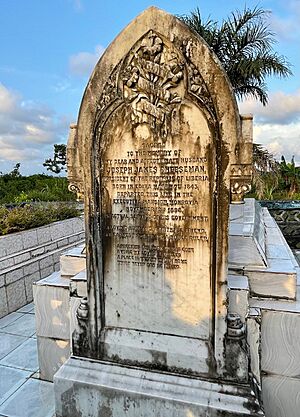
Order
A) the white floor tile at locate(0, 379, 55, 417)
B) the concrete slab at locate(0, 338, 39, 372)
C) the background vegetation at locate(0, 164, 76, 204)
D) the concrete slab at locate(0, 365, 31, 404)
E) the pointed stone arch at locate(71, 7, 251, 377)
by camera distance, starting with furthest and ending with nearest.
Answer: the background vegetation at locate(0, 164, 76, 204)
the concrete slab at locate(0, 338, 39, 372)
the concrete slab at locate(0, 365, 31, 404)
the white floor tile at locate(0, 379, 55, 417)
the pointed stone arch at locate(71, 7, 251, 377)

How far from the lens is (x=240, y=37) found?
10.1 meters

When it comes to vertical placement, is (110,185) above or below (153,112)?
below

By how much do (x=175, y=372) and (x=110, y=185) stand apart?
1.42 metres

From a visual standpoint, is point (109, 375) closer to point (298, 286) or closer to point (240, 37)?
point (298, 286)

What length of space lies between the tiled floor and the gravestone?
1.26ft

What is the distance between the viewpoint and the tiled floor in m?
2.67

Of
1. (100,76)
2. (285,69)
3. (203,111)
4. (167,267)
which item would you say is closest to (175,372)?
(167,267)

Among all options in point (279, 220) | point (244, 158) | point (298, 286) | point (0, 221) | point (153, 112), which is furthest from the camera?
point (279, 220)

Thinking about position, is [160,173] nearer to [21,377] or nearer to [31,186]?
[21,377]

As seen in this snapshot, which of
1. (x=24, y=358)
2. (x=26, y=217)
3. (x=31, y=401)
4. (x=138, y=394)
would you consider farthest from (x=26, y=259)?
(x=138, y=394)

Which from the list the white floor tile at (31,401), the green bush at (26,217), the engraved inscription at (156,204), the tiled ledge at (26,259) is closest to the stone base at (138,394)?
the white floor tile at (31,401)

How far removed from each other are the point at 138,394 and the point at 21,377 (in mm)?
1429

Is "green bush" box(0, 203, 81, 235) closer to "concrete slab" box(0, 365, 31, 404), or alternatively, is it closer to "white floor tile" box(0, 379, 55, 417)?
"concrete slab" box(0, 365, 31, 404)

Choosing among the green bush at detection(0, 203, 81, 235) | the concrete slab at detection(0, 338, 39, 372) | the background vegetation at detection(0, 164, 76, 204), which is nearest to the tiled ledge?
the green bush at detection(0, 203, 81, 235)
